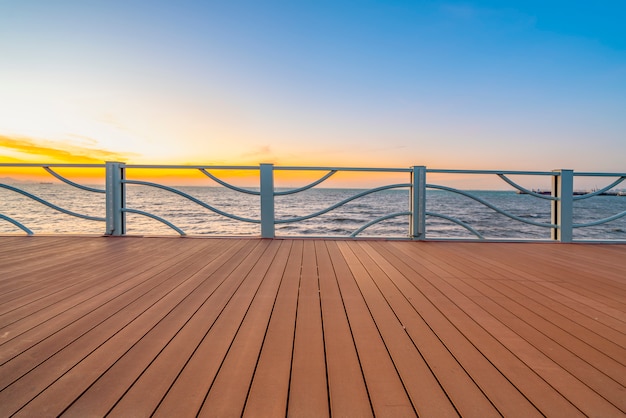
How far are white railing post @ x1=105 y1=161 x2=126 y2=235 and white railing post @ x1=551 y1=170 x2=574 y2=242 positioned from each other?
544cm

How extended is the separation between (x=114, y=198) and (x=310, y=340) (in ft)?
11.9

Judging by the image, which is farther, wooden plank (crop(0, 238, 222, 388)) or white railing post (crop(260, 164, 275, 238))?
white railing post (crop(260, 164, 275, 238))

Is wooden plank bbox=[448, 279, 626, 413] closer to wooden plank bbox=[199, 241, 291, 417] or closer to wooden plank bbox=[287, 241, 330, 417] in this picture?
wooden plank bbox=[287, 241, 330, 417]

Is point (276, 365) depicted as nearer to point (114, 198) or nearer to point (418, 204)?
point (418, 204)

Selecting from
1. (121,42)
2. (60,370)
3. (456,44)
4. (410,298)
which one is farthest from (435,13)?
(60,370)

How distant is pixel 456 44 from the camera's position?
7105 mm

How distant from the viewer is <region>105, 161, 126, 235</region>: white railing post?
143 inches

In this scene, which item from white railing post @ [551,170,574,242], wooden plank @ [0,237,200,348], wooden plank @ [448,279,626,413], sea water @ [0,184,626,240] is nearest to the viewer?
wooden plank @ [448,279,626,413]

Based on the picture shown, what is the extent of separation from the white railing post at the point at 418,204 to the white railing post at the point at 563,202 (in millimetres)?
1630

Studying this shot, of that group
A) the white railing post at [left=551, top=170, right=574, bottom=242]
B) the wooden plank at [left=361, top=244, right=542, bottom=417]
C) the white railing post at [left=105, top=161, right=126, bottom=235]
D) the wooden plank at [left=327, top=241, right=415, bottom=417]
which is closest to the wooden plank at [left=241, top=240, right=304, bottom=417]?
the wooden plank at [left=327, top=241, right=415, bottom=417]

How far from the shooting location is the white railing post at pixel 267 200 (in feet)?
11.8

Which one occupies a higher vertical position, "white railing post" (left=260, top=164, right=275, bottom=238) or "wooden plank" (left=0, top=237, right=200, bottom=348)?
"white railing post" (left=260, top=164, right=275, bottom=238)

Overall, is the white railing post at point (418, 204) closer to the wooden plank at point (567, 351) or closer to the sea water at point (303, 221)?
the sea water at point (303, 221)

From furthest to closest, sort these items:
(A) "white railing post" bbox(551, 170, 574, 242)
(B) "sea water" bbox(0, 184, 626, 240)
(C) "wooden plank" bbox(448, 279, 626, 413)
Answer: (B) "sea water" bbox(0, 184, 626, 240) → (A) "white railing post" bbox(551, 170, 574, 242) → (C) "wooden plank" bbox(448, 279, 626, 413)
